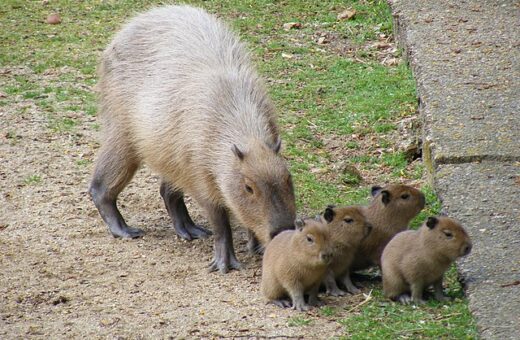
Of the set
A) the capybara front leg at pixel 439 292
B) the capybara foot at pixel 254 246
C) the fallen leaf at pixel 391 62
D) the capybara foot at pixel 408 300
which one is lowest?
the capybara foot at pixel 254 246

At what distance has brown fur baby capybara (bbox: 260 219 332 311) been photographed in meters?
5.28

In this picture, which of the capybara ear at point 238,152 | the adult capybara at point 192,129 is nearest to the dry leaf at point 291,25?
the adult capybara at point 192,129

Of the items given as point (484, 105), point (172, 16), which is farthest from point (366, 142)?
point (172, 16)

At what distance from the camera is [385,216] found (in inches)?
224

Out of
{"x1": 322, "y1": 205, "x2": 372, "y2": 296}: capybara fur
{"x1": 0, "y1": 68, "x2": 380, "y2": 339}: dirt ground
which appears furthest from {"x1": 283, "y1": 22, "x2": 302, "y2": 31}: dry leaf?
{"x1": 322, "y1": 205, "x2": 372, "y2": 296}: capybara fur

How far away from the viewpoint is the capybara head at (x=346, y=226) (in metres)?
5.50

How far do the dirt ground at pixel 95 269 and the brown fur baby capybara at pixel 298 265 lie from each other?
114 millimetres

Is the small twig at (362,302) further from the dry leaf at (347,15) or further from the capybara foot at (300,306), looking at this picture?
the dry leaf at (347,15)

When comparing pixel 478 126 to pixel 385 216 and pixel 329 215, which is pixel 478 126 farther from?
pixel 329 215

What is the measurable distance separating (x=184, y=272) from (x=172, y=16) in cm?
198

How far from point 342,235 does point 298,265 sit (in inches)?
13.4

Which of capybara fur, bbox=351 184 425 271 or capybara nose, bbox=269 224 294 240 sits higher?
capybara fur, bbox=351 184 425 271

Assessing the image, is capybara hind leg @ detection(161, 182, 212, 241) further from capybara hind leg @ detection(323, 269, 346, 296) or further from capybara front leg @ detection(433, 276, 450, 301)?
capybara front leg @ detection(433, 276, 450, 301)

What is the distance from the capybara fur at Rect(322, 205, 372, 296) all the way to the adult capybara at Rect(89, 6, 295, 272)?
37 cm
